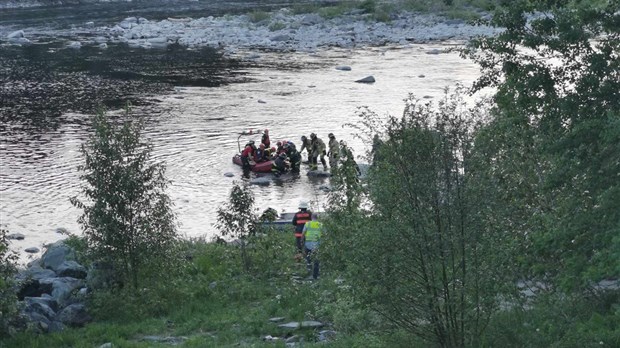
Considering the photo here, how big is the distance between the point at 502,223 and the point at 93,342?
8662 millimetres

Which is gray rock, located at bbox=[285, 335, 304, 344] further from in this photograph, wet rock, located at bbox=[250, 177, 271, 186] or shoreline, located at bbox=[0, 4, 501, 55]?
shoreline, located at bbox=[0, 4, 501, 55]

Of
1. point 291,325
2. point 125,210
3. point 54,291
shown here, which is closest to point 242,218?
point 125,210

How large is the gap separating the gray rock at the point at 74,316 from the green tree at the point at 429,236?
7721mm

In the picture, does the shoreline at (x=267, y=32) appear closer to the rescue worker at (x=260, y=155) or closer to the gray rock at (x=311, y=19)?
the gray rock at (x=311, y=19)

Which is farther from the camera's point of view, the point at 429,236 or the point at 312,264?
the point at 312,264

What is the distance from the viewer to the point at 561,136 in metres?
14.0

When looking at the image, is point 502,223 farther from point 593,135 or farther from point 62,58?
point 62,58

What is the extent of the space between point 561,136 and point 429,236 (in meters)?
2.47

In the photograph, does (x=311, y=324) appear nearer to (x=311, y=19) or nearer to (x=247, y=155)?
(x=247, y=155)

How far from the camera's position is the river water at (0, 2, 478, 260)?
111 feet

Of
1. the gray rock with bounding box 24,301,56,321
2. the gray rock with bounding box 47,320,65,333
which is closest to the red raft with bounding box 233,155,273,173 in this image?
the gray rock with bounding box 24,301,56,321

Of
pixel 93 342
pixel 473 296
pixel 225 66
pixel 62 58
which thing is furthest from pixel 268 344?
pixel 62 58

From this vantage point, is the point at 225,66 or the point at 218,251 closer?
the point at 218,251

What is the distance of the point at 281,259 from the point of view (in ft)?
77.2
